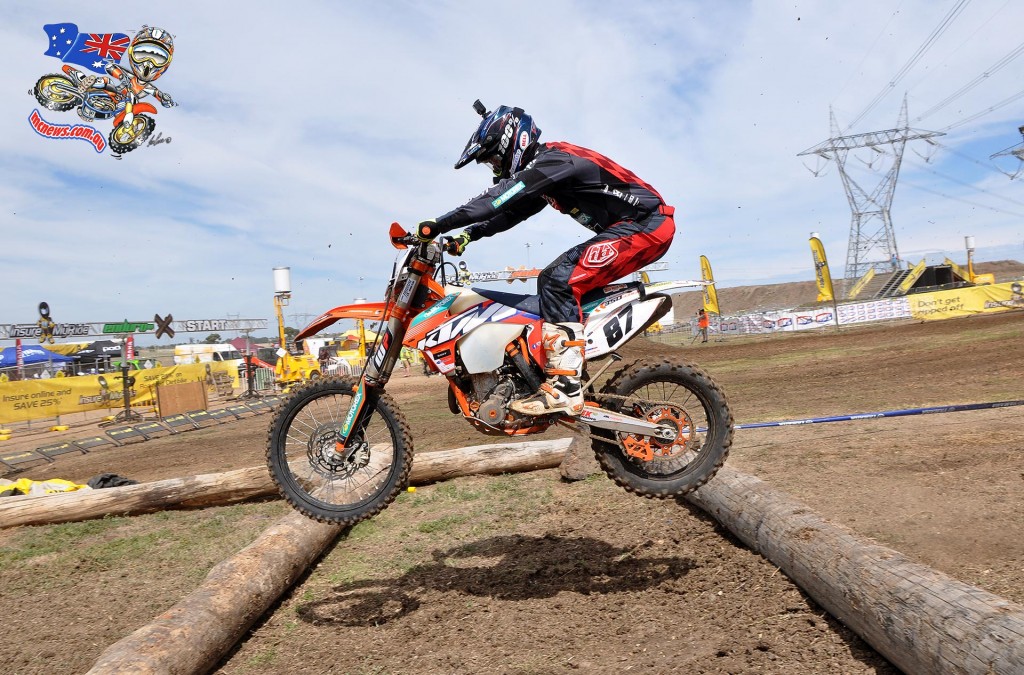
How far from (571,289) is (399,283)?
1.20 m

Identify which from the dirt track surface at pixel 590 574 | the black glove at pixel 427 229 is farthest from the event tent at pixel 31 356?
the black glove at pixel 427 229

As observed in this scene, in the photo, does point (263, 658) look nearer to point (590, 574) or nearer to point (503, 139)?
point (590, 574)

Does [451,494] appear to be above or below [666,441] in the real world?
below

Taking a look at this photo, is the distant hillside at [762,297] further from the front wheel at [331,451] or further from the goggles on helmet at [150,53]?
the front wheel at [331,451]

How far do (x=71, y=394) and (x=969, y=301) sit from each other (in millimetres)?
41245

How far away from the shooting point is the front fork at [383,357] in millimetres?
4664

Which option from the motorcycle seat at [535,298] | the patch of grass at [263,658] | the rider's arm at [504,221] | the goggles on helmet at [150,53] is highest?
the goggles on helmet at [150,53]

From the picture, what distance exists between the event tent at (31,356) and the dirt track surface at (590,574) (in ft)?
106

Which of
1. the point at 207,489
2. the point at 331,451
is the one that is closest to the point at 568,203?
the point at 331,451

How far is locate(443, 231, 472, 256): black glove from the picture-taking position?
466 centimetres

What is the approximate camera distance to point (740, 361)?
22453mm

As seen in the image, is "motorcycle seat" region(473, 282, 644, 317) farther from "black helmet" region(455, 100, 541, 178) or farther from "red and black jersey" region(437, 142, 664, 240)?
"black helmet" region(455, 100, 541, 178)

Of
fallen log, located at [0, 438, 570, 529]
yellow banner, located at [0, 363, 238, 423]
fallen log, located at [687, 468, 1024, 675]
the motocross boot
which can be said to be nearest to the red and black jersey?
the motocross boot

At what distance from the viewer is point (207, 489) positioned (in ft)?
26.2
